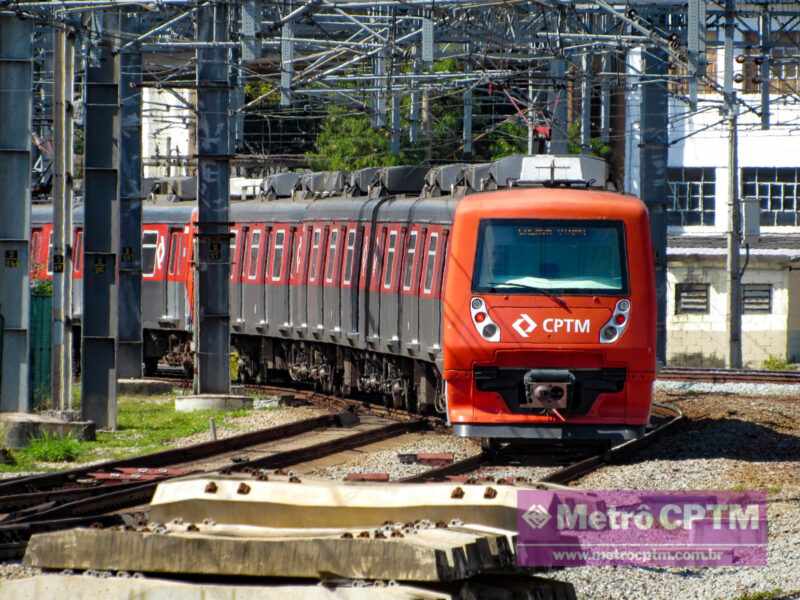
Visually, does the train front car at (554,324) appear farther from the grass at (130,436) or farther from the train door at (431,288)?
the grass at (130,436)

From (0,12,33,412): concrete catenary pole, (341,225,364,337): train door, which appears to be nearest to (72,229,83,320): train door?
(341,225,364,337): train door

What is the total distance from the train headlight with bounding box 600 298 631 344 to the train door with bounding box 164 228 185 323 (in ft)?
48.5

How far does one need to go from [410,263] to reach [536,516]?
43.1 feet

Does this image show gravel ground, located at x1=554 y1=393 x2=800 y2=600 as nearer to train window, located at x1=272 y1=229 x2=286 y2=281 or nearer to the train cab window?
the train cab window

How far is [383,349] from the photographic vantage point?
2338cm

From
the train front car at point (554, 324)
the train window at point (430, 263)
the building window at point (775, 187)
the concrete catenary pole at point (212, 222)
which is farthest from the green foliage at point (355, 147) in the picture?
the train front car at point (554, 324)

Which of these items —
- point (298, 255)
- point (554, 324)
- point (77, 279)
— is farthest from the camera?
point (77, 279)

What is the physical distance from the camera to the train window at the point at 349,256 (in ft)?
82.0

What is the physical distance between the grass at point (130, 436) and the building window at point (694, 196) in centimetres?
2711

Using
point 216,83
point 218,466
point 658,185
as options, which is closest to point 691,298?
point 658,185

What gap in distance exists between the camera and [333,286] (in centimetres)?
2592

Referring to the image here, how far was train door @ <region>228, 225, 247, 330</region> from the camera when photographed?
29750 millimetres

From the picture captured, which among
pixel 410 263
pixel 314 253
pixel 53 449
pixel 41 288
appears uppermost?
pixel 314 253

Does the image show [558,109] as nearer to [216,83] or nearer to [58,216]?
[216,83]
